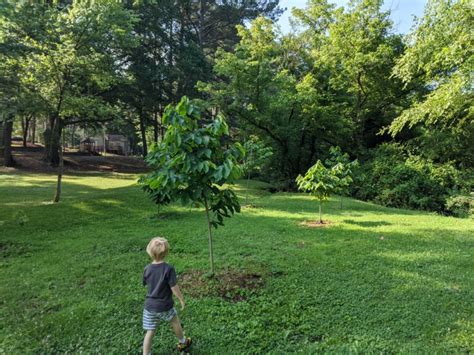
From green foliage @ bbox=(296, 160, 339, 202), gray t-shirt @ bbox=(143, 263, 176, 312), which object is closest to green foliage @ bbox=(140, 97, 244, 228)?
gray t-shirt @ bbox=(143, 263, 176, 312)

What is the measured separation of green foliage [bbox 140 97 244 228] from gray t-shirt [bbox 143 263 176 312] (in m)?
1.16

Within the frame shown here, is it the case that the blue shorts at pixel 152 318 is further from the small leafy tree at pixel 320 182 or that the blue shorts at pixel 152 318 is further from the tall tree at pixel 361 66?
the tall tree at pixel 361 66

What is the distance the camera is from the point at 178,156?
394 centimetres

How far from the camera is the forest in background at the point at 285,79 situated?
9078 mm

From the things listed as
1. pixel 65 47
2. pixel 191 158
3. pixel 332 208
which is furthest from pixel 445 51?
pixel 65 47

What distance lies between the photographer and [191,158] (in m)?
3.91

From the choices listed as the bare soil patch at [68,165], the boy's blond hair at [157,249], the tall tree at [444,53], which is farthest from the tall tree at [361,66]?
the bare soil patch at [68,165]

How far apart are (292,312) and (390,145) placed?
14.0 metres

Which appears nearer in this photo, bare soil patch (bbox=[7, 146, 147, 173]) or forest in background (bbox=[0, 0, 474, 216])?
forest in background (bbox=[0, 0, 474, 216])

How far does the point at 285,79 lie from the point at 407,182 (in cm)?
738

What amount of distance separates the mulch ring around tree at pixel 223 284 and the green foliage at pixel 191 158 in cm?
122

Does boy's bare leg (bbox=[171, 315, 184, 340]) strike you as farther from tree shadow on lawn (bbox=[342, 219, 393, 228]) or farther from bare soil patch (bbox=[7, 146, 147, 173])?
bare soil patch (bbox=[7, 146, 147, 173])

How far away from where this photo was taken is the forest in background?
9.08 meters

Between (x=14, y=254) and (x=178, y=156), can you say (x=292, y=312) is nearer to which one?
(x=178, y=156)
